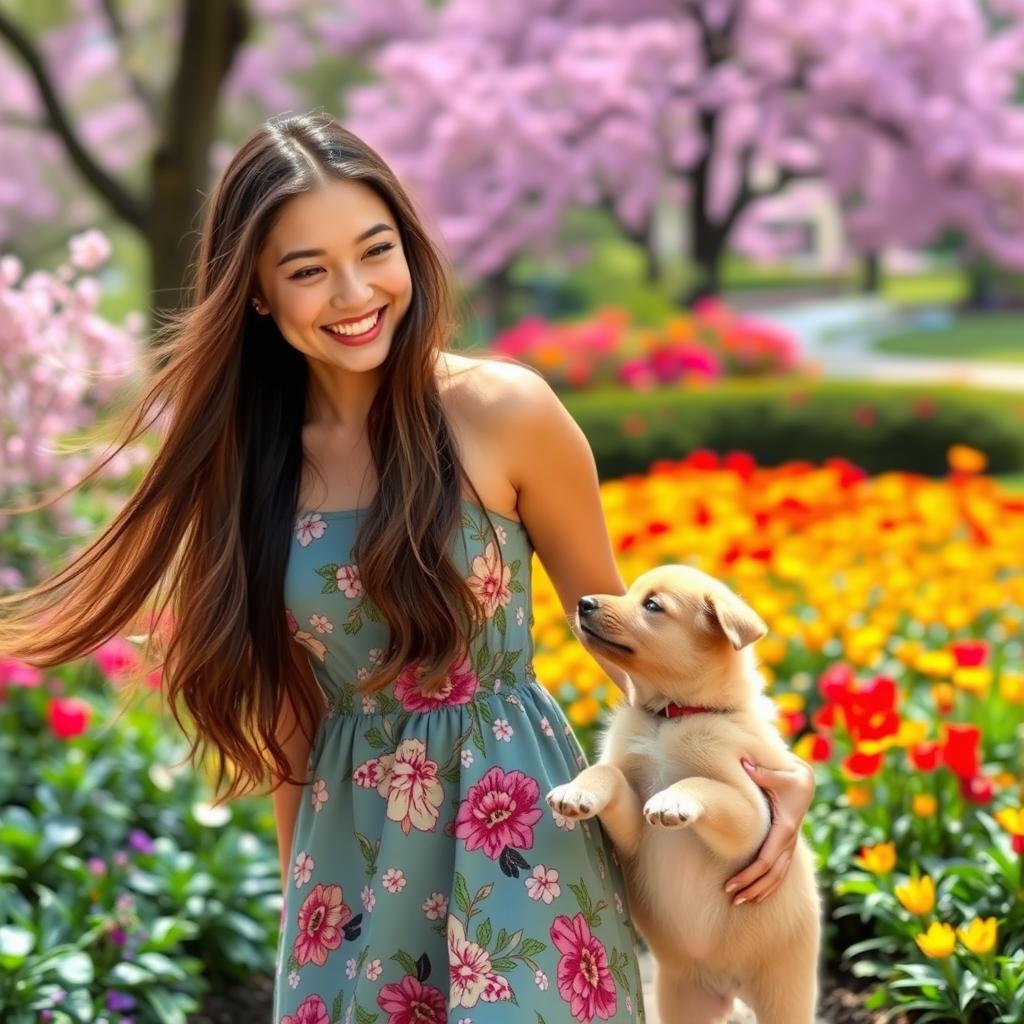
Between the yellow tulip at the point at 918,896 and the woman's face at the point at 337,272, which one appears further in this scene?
the yellow tulip at the point at 918,896

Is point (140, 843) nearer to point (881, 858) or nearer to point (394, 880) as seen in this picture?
point (394, 880)

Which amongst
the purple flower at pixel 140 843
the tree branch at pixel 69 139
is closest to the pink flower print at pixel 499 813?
the purple flower at pixel 140 843

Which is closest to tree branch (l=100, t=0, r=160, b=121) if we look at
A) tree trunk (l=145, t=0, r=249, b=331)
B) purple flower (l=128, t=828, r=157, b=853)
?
tree trunk (l=145, t=0, r=249, b=331)

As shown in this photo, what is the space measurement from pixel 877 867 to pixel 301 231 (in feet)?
5.99

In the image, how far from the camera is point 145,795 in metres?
4.69

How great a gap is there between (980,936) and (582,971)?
3.04ft

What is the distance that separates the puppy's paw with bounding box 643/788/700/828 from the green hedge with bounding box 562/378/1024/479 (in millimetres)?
9571

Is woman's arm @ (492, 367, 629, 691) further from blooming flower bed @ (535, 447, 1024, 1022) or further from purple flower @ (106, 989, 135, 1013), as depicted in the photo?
purple flower @ (106, 989, 135, 1013)

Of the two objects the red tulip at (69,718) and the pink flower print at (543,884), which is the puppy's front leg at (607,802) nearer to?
the pink flower print at (543,884)

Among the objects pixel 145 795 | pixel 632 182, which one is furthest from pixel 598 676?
pixel 632 182

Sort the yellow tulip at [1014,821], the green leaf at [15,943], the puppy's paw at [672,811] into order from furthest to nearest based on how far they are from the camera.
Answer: the green leaf at [15,943]
the yellow tulip at [1014,821]
the puppy's paw at [672,811]

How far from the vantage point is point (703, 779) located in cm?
253

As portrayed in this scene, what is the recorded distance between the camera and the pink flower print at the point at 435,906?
2645 mm

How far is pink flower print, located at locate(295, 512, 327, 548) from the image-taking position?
274 centimetres
